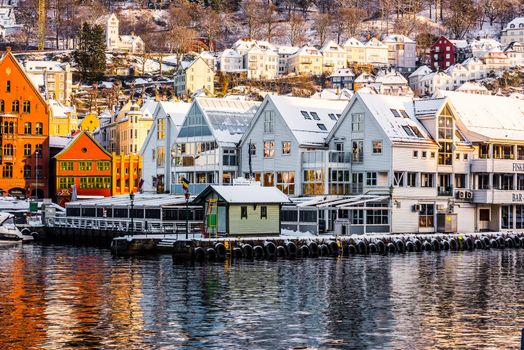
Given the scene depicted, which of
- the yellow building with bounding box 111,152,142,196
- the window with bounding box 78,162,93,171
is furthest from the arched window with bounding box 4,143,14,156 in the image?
the yellow building with bounding box 111,152,142,196

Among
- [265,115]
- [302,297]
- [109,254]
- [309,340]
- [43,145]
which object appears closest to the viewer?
[309,340]

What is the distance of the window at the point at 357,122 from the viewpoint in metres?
89.1

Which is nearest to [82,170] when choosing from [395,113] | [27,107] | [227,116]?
[27,107]

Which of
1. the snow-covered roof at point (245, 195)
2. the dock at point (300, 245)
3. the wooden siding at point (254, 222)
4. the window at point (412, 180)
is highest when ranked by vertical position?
the window at point (412, 180)

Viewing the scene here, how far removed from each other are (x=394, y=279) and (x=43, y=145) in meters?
93.6

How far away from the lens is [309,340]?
36.2m

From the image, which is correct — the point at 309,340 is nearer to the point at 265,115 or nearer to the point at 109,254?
the point at 109,254

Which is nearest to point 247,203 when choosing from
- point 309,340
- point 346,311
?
point 346,311

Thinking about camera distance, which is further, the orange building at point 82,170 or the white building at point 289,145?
the orange building at point 82,170

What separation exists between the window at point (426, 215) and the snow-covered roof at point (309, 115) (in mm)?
11342

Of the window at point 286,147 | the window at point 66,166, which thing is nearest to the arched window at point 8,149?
the window at point 66,166

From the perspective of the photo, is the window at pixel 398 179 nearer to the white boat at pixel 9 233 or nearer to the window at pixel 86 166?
the white boat at pixel 9 233

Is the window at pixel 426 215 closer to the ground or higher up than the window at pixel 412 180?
closer to the ground

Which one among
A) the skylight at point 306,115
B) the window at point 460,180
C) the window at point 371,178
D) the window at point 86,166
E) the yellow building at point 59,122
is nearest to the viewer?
the window at point 371,178
